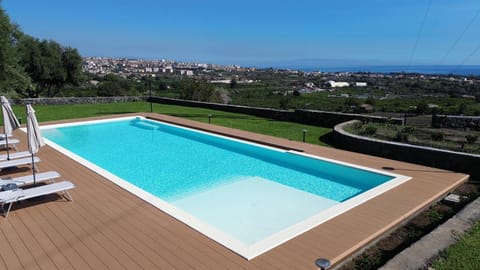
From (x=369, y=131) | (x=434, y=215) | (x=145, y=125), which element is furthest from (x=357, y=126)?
(x=145, y=125)

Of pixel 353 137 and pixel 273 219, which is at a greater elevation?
pixel 353 137

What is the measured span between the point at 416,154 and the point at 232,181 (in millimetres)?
4432

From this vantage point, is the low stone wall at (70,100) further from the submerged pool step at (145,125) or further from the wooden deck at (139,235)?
the wooden deck at (139,235)

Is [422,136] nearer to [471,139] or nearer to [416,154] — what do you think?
[471,139]

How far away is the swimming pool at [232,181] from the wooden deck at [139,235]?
21 cm

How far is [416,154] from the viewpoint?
7.81 m

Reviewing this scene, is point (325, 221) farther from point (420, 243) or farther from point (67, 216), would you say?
point (67, 216)

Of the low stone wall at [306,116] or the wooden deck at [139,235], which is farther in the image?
the low stone wall at [306,116]

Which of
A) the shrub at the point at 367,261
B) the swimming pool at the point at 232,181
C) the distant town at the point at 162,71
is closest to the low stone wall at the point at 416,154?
the swimming pool at the point at 232,181

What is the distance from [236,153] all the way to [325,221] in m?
5.31

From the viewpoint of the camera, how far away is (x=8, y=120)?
6879 mm

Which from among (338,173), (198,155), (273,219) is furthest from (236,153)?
(273,219)

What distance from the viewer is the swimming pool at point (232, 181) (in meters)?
5.16

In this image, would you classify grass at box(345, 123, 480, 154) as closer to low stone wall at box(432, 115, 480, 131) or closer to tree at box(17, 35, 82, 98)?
low stone wall at box(432, 115, 480, 131)
